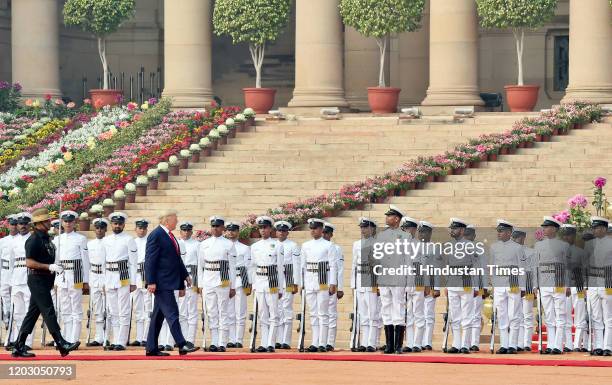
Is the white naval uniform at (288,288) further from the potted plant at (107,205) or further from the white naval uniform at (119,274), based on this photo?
the potted plant at (107,205)

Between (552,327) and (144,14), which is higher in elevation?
(144,14)

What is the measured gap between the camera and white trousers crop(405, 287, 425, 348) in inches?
1147

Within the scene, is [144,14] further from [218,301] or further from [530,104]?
[218,301]

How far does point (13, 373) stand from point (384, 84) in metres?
25.3

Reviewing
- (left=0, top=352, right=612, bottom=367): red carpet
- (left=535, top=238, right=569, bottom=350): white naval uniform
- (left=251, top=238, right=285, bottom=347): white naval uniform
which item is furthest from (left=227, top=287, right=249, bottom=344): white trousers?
(left=535, top=238, right=569, bottom=350): white naval uniform

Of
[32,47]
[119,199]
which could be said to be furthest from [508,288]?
[32,47]

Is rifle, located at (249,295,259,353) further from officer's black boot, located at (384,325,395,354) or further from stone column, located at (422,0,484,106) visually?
stone column, located at (422,0,484,106)

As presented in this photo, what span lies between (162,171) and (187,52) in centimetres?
775

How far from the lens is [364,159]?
43.1m

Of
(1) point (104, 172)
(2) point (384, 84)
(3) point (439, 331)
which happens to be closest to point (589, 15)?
(2) point (384, 84)

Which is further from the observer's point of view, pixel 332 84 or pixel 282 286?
pixel 332 84

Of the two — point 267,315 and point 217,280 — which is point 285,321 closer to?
point 267,315

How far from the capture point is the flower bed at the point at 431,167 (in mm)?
38625

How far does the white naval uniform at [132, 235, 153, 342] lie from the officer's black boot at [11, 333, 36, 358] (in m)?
3.96
